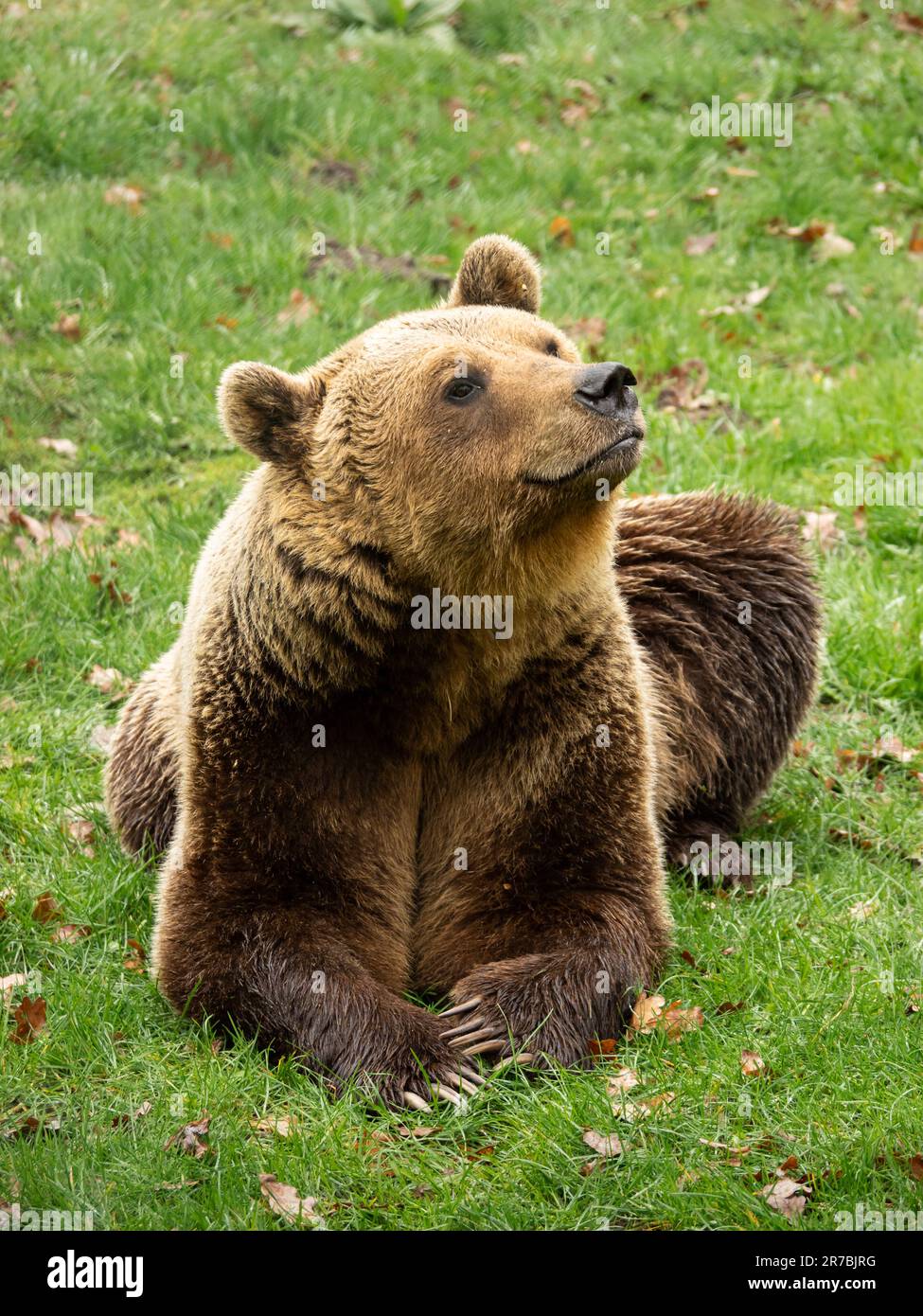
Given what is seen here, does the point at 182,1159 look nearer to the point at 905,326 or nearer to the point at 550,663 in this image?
the point at 550,663

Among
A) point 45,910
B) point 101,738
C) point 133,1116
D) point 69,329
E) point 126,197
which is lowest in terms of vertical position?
point 133,1116

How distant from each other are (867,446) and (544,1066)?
18.1 feet

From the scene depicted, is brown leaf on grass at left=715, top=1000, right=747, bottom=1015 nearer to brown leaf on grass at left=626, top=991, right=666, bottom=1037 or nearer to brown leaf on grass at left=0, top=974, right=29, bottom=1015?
brown leaf on grass at left=626, top=991, right=666, bottom=1037

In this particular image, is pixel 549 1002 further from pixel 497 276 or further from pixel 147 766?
pixel 497 276

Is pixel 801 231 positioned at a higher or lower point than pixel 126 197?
lower

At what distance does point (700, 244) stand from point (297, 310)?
10.5ft

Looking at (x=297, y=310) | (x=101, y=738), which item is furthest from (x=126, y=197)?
(x=101, y=738)

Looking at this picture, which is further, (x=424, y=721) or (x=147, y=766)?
(x=147, y=766)

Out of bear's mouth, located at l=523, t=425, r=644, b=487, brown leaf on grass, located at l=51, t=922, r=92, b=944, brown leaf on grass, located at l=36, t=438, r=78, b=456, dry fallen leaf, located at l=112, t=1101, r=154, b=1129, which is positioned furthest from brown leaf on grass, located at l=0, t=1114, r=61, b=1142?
brown leaf on grass, located at l=36, t=438, r=78, b=456

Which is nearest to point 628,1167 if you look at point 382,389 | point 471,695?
point 471,695

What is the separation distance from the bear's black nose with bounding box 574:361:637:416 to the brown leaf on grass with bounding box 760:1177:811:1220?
2264mm

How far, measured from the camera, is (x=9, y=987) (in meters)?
5.74

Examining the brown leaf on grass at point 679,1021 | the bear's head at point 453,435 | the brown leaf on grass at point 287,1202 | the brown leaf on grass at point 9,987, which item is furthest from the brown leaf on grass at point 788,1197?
the brown leaf on grass at point 9,987

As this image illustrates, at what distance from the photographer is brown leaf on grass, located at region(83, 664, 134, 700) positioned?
8023 mm
